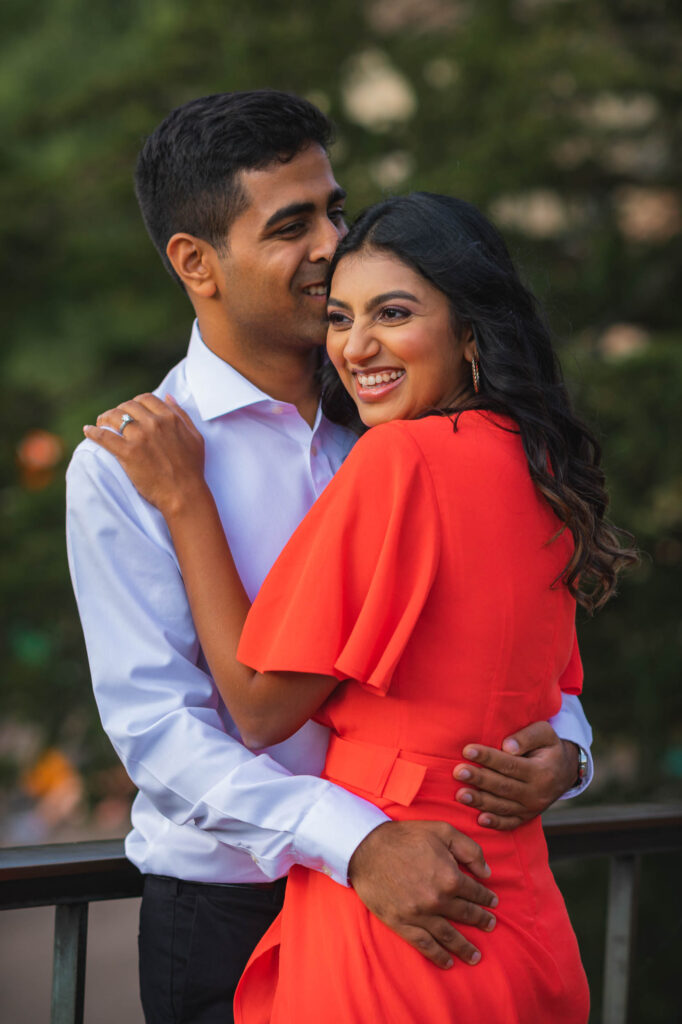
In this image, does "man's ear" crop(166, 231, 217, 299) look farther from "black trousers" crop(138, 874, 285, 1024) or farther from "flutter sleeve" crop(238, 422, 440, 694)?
"black trousers" crop(138, 874, 285, 1024)

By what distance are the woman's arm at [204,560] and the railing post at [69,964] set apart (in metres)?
0.42

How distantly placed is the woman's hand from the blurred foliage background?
216 cm

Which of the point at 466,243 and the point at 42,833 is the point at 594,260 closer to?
the point at 466,243

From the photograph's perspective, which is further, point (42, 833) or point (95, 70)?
point (42, 833)

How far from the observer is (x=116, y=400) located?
14.0 ft

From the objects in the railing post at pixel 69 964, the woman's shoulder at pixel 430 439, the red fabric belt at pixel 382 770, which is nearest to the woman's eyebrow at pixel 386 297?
the woman's shoulder at pixel 430 439

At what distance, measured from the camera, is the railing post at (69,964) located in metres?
1.60

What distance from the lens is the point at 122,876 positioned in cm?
164

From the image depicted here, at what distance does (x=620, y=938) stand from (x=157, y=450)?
1.23 meters

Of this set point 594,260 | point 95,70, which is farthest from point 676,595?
point 95,70

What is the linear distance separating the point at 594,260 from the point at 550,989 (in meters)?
3.24

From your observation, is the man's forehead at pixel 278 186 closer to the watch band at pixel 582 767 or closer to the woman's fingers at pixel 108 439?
the woman's fingers at pixel 108 439

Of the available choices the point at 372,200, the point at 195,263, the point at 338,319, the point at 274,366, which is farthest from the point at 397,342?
the point at 372,200

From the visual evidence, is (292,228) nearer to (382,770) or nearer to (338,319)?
(338,319)
